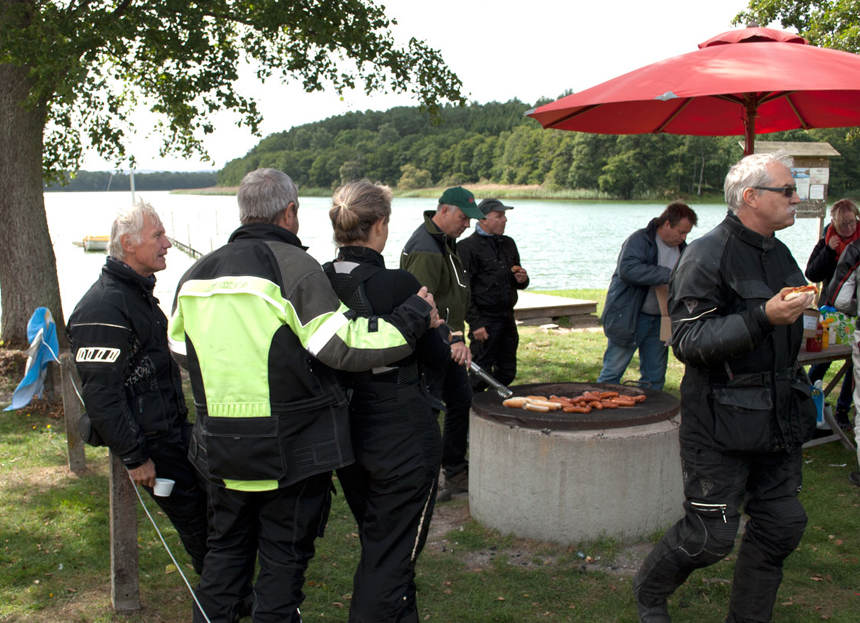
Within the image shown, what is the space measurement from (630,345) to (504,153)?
3101 inches

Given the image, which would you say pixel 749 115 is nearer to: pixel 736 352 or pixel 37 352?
pixel 736 352

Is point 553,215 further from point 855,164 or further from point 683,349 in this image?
point 683,349

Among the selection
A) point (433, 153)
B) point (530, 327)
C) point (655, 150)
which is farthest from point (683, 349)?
point (433, 153)

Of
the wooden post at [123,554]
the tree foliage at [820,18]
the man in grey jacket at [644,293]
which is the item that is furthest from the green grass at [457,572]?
the tree foliage at [820,18]

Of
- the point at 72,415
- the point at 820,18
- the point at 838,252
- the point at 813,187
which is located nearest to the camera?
the point at 72,415

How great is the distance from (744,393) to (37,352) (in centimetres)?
456

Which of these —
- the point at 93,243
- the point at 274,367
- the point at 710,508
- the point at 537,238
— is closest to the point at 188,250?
the point at 93,243

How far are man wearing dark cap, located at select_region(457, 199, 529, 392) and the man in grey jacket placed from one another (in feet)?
2.64

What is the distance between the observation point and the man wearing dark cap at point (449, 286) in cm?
512

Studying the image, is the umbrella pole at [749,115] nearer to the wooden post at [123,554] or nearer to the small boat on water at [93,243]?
the wooden post at [123,554]

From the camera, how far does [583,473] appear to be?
175 inches

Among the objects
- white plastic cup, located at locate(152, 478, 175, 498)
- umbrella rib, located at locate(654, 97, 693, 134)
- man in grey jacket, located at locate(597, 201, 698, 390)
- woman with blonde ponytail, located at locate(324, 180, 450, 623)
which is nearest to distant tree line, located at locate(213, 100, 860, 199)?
umbrella rib, located at locate(654, 97, 693, 134)

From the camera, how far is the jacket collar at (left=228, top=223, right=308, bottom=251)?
2807mm

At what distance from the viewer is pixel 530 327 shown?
12508mm
